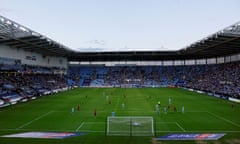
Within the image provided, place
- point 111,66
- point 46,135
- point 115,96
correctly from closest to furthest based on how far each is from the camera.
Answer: point 46,135 → point 115,96 → point 111,66

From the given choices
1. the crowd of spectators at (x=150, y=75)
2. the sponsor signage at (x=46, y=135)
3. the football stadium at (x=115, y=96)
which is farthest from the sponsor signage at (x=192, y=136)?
the crowd of spectators at (x=150, y=75)

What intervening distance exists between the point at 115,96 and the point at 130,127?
98.6ft

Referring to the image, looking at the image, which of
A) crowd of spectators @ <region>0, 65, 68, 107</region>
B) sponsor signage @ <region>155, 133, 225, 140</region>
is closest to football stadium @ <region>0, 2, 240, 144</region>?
sponsor signage @ <region>155, 133, 225, 140</region>

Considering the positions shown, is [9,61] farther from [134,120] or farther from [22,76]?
[134,120]

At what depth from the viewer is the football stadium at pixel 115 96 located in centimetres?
1917

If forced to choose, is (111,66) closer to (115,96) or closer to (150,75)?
(150,75)

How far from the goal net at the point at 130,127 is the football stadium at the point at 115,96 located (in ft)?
0.29

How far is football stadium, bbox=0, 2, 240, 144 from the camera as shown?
1917 cm

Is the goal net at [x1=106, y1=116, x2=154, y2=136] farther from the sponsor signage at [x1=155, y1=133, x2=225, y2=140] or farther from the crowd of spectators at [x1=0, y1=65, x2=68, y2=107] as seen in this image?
the crowd of spectators at [x1=0, y1=65, x2=68, y2=107]

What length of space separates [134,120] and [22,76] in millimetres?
46450

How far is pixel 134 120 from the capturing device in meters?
22.2

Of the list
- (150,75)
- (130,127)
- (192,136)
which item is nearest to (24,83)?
(130,127)

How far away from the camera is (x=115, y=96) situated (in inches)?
1945

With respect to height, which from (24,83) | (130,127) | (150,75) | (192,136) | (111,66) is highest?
(111,66)
